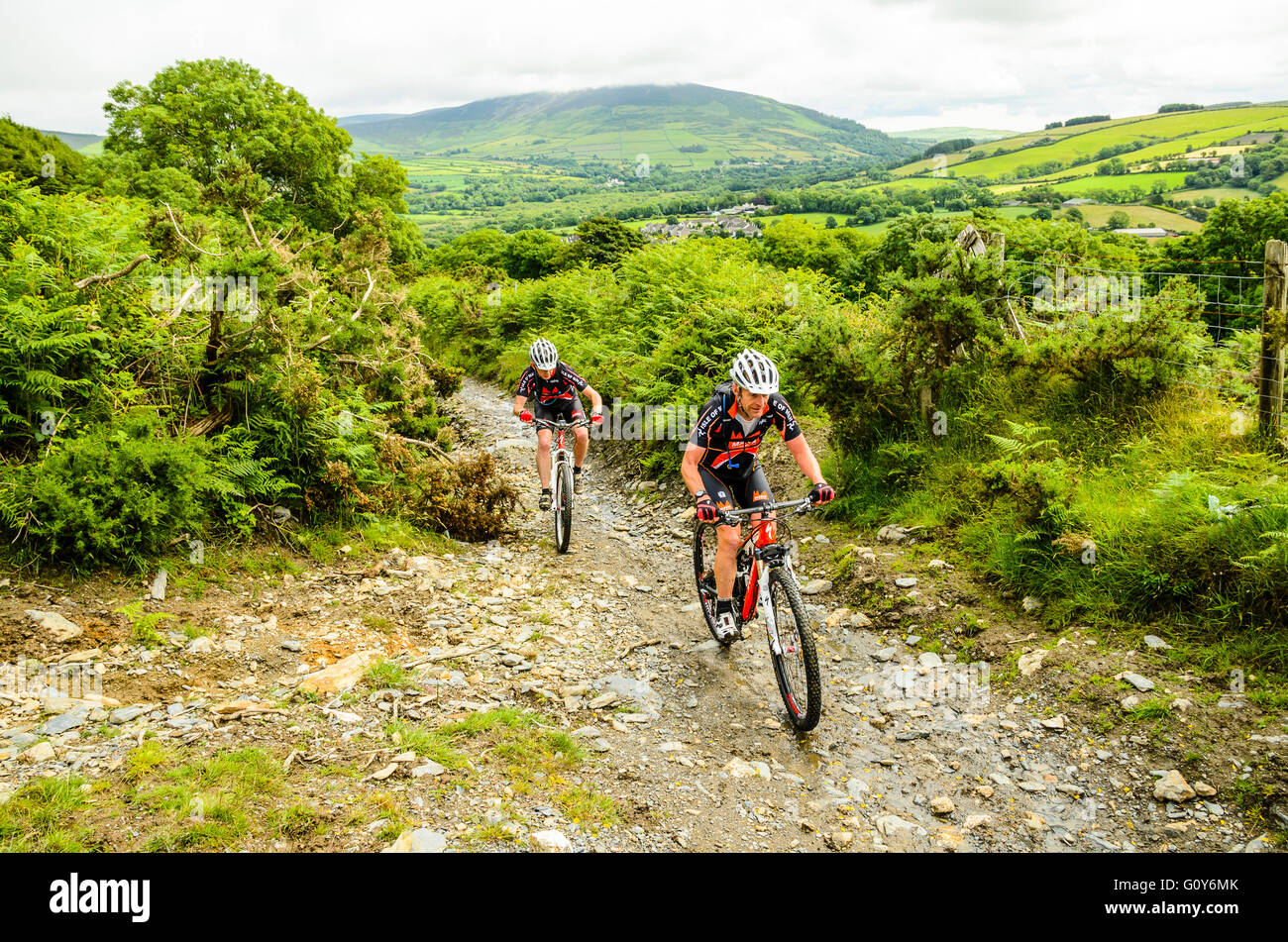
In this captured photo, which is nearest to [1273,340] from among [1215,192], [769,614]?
[769,614]

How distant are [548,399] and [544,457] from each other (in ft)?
3.56

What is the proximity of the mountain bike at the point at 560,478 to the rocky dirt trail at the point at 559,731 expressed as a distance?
5.54 ft

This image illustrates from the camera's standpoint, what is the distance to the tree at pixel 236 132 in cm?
2928

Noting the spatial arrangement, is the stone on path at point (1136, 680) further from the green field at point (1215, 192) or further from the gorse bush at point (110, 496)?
the green field at point (1215, 192)

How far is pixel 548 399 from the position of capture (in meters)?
11.0

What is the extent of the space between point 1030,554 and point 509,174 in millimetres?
206861

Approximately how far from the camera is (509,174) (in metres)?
193

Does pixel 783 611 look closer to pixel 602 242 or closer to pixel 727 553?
pixel 727 553

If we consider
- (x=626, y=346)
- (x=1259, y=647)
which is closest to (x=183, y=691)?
(x=1259, y=647)

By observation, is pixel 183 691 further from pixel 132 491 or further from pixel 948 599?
pixel 948 599

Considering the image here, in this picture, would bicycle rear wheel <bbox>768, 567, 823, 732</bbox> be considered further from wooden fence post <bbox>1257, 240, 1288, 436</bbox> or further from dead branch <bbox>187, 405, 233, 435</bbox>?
dead branch <bbox>187, 405, 233, 435</bbox>

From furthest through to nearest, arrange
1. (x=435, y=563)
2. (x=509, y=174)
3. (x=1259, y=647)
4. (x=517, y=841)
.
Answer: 1. (x=509, y=174)
2. (x=435, y=563)
3. (x=1259, y=647)
4. (x=517, y=841)

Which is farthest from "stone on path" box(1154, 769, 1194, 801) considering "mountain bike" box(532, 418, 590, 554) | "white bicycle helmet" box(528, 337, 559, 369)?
"white bicycle helmet" box(528, 337, 559, 369)

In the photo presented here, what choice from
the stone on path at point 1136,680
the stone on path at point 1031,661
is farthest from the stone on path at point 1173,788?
the stone on path at point 1031,661
